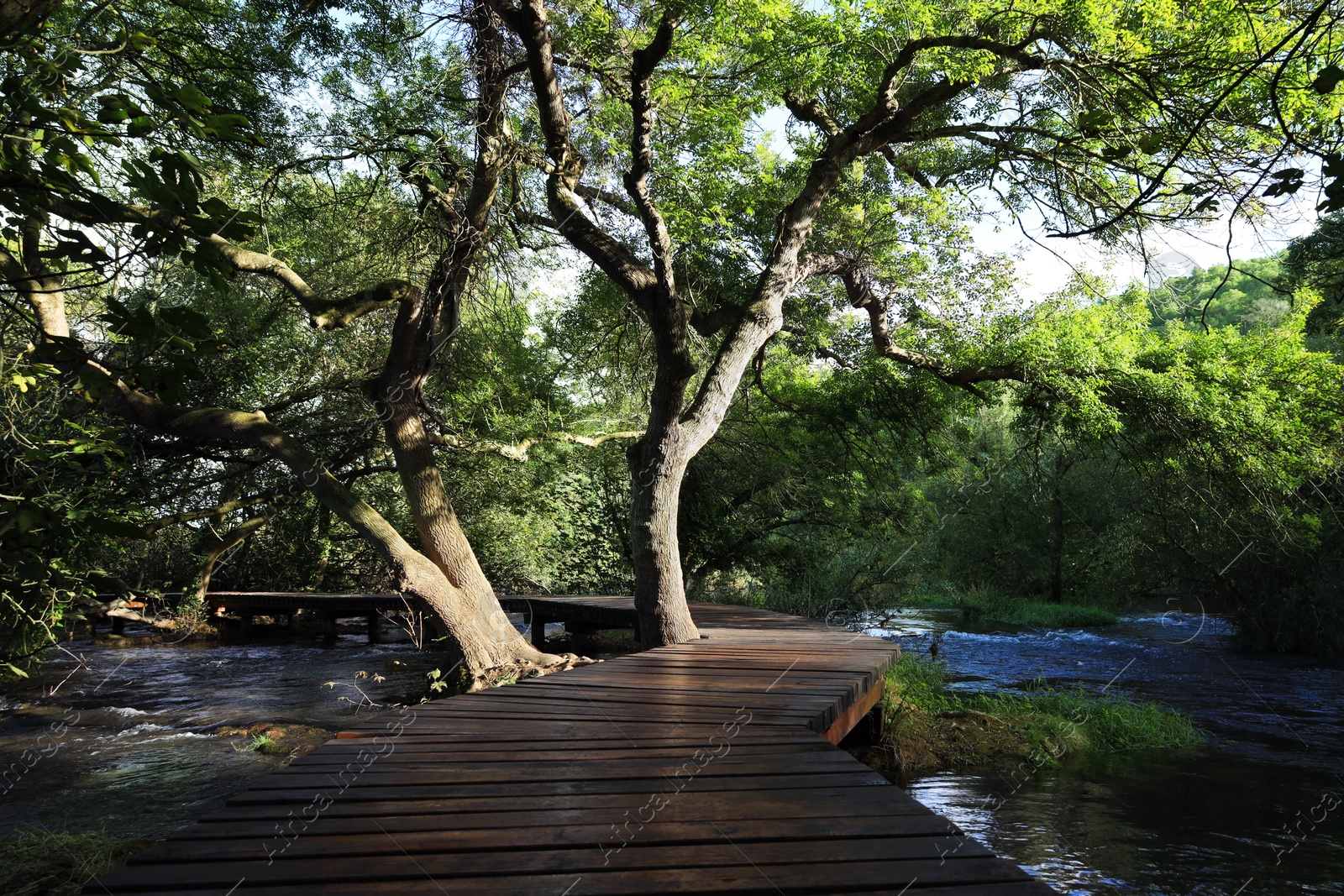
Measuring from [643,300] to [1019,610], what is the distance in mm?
15257

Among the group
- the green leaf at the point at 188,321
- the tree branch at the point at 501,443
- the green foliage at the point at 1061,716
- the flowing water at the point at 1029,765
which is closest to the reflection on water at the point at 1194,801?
the flowing water at the point at 1029,765

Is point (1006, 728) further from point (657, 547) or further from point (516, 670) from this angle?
point (516, 670)

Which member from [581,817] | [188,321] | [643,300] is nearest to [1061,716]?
[643,300]

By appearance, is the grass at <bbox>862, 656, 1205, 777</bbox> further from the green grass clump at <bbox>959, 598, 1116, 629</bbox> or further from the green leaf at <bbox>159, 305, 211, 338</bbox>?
the green grass clump at <bbox>959, 598, 1116, 629</bbox>

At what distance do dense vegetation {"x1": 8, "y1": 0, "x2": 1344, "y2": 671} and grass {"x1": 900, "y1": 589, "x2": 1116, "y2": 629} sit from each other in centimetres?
318

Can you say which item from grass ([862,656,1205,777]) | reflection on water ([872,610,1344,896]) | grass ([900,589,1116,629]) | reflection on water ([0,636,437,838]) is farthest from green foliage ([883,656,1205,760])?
grass ([900,589,1116,629])

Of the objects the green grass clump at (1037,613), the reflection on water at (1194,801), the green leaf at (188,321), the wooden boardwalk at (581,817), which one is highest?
the green leaf at (188,321)

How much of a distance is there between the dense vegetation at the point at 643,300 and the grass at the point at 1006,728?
6.79 feet

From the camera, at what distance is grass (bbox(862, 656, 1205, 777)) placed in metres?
7.42

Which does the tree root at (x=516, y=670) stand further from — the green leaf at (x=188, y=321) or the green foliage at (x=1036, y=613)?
the green foliage at (x=1036, y=613)

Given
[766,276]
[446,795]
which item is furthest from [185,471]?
[446,795]

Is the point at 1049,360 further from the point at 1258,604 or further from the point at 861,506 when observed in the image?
the point at 1258,604

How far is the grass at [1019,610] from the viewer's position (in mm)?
18641

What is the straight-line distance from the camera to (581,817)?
111 inches
